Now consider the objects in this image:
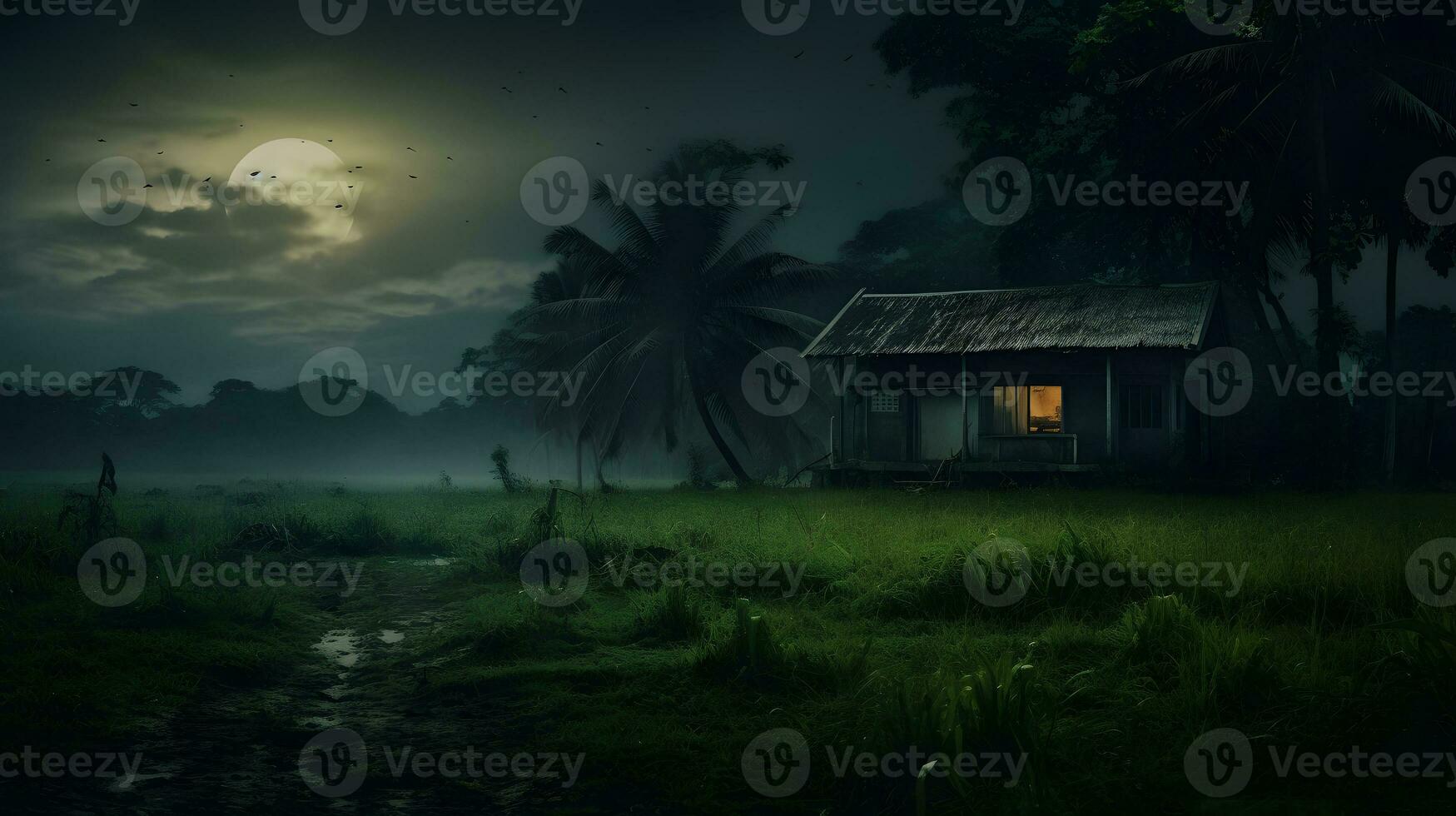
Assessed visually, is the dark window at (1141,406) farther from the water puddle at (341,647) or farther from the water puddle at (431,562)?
the water puddle at (341,647)

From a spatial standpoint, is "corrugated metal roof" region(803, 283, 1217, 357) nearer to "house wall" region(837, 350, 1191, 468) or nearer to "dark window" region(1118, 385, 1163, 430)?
"house wall" region(837, 350, 1191, 468)

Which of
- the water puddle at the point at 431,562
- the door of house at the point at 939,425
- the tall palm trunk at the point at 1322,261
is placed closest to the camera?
the water puddle at the point at 431,562

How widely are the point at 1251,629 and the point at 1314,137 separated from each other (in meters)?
16.8

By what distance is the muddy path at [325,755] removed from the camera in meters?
5.37

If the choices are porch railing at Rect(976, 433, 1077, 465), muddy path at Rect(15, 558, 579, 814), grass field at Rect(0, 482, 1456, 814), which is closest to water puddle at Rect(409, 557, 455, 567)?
grass field at Rect(0, 482, 1456, 814)

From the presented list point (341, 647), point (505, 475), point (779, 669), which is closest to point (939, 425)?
point (505, 475)

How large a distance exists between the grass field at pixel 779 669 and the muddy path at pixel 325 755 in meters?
0.04

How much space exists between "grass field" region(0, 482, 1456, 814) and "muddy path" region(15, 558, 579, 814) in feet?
0.12

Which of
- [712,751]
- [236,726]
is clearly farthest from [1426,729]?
[236,726]

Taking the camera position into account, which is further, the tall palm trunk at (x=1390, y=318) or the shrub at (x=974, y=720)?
the tall palm trunk at (x=1390, y=318)

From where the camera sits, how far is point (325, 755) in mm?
6156

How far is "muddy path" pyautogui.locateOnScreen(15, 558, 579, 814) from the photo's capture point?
5371mm

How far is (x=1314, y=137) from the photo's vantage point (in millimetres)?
20906

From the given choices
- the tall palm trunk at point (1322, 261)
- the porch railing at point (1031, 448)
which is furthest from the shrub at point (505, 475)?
the tall palm trunk at point (1322, 261)
